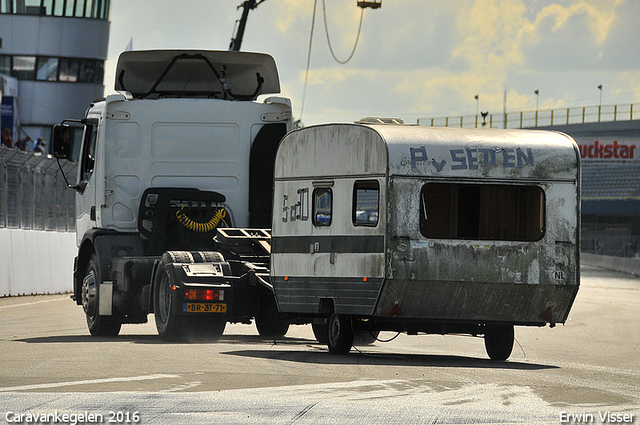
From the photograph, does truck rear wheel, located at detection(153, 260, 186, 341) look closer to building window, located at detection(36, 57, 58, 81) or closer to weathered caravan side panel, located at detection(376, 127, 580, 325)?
weathered caravan side panel, located at detection(376, 127, 580, 325)

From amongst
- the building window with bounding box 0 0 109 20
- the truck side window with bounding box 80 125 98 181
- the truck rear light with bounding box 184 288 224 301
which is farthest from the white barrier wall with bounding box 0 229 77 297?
the building window with bounding box 0 0 109 20

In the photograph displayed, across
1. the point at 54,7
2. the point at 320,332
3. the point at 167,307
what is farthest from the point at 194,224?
the point at 54,7

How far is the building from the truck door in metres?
48.0

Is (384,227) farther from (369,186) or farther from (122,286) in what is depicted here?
(122,286)

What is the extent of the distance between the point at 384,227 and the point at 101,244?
17.0 feet

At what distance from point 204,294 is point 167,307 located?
24.3 inches

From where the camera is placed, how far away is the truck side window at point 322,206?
14.1 meters

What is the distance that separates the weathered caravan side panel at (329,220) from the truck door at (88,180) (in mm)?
3608

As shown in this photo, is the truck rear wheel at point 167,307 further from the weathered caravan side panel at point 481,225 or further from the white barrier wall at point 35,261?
the white barrier wall at point 35,261

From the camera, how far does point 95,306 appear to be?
17.0 metres

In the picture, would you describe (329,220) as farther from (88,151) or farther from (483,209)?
(88,151)

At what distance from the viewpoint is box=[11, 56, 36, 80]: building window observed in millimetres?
65750

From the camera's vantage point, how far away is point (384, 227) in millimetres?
13312

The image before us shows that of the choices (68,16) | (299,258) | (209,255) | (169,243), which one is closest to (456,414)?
(299,258)
